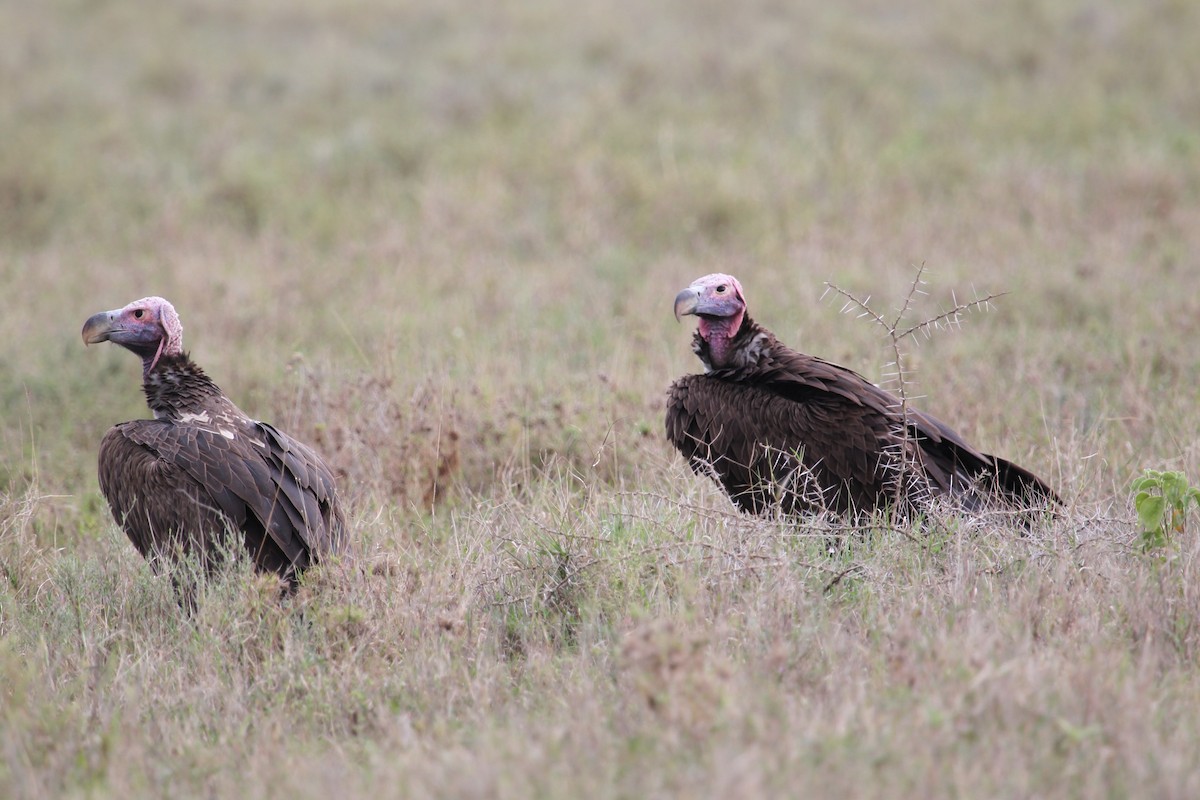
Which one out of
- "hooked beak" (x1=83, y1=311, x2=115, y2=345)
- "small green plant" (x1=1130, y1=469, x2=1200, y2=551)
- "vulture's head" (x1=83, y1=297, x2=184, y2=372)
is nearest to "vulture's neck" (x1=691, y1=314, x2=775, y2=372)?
"small green plant" (x1=1130, y1=469, x2=1200, y2=551)

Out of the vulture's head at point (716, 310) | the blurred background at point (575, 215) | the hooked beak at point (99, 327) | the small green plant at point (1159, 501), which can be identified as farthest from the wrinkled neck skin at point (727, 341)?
the hooked beak at point (99, 327)

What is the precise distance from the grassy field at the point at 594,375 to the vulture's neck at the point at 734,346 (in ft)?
1.63

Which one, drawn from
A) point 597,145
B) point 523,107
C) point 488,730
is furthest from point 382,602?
point 523,107

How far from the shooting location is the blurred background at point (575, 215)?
609cm

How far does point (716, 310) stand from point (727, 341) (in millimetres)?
177

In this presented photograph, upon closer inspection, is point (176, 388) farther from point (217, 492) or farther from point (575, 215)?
point (575, 215)

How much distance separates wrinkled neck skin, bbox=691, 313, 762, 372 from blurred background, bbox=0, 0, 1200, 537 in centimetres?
50

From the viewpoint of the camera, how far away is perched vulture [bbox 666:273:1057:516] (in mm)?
4676

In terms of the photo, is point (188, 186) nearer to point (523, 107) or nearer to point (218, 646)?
point (523, 107)

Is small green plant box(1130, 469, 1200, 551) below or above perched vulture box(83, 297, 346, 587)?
above

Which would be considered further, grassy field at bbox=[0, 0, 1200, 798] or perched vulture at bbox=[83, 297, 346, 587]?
perched vulture at bbox=[83, 297, 346, 587]

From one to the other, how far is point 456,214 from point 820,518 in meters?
6.18

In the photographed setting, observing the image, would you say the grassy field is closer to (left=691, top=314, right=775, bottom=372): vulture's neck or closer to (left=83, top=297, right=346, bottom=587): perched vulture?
(left=83, top=297, right=346, bottom=587): perched vulture

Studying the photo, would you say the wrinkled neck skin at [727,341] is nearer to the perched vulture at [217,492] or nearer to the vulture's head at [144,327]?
the perched vulture at [217,492]
